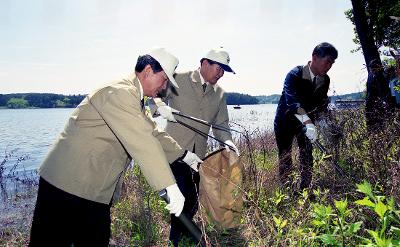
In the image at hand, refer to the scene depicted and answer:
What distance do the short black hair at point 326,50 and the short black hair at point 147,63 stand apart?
2.27 m

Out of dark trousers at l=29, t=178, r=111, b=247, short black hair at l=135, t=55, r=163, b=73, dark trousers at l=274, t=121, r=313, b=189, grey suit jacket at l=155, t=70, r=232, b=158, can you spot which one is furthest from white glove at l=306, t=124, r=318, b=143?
dark trousers at l=29, t=178, r=111, b=247

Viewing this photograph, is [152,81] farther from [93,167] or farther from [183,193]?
[183,193]

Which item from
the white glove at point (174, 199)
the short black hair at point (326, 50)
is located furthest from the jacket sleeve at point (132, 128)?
the short black hair at point (326, 50)

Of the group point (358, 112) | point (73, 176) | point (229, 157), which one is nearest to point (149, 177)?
point (73, 176)

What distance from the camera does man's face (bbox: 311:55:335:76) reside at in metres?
3.82

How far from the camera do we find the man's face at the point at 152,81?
228cm

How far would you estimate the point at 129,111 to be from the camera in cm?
200

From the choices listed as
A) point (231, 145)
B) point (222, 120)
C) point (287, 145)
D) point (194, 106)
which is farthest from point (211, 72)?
point (287, 145)

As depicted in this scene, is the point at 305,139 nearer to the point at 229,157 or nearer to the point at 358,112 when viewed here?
the point at 358,112

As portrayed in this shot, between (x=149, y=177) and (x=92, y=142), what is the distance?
47 cm

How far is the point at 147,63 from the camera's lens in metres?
2.26

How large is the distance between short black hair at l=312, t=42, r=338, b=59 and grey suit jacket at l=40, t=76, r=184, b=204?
2.40 metres

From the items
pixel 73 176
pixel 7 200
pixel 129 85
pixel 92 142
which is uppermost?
pixel 129 85

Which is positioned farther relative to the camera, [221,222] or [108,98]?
[221,222]
